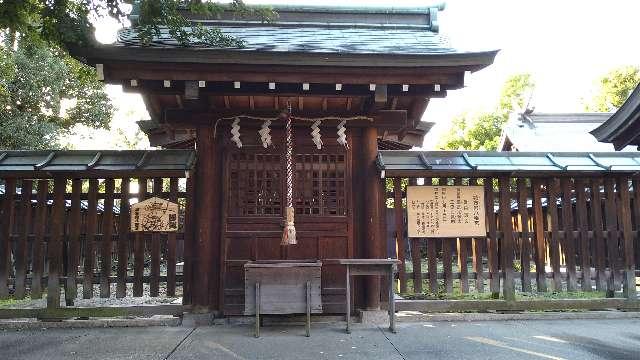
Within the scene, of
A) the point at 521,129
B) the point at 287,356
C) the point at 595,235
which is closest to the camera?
the point at 287,356

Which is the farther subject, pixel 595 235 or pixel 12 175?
pixel 595 235

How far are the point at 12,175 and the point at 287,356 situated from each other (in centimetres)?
550

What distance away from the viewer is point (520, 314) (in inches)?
309

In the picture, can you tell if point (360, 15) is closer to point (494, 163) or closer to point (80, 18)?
point (494, 163)

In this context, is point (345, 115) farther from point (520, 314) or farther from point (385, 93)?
point (520, 314)

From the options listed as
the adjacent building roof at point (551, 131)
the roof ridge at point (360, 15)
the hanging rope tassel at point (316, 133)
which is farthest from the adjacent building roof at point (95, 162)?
the adjacent building roof at point (551, 131)

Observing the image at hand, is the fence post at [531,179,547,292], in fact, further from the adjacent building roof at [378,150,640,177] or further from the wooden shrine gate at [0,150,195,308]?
the wooden shrine gate at [0,150,195,308]

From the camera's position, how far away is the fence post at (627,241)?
8.09 meters

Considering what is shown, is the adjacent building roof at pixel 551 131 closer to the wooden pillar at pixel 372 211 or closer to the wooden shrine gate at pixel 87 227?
the wooden pillar at pixel 372 211

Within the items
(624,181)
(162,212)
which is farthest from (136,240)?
(624,181)

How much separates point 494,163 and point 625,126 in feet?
8.06

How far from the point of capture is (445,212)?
26.2ft

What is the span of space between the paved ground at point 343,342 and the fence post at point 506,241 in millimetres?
687

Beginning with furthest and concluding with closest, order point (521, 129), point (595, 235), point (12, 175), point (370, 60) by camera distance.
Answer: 1. point (521, 129)
2. point (595, 235)
3. point (12, 175)
4. point (370, 60)
